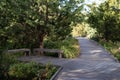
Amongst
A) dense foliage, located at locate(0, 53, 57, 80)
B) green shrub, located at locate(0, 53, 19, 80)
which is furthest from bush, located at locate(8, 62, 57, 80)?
green shrub, located at locate(0, 53, 19, 80)

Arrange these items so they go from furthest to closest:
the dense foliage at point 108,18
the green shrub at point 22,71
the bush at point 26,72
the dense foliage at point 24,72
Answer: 1. the dense foliage at point 108,18
2. the green shrub at point 22,71
3. the bush at point 26,72
4. the dense foliage at point 24,72

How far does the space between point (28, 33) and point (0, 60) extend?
6.44 meters

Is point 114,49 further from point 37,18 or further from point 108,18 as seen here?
point 108,18

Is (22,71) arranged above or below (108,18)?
below

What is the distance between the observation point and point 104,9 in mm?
33812

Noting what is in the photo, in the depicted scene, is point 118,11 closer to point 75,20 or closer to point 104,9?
point 104,9

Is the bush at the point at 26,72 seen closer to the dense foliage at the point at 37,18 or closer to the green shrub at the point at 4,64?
the green shrub at the point at 4,64

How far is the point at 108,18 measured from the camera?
32562mm

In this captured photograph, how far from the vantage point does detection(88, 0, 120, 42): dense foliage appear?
3219cm

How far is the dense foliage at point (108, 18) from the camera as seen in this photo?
32.2 metres

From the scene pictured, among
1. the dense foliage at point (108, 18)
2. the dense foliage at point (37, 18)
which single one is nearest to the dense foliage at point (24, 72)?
the dense foliage at point (37, 18)

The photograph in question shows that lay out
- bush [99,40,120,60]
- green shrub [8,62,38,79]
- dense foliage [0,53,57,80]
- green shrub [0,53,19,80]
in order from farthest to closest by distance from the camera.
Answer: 1. bush [99,40,120,60]
2. green shrub [0,53,19,80]
3. green shrub [8,62,38,79]
4. dense foliage [0,53,57,80]

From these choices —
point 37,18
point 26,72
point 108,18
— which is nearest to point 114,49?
point 37,18

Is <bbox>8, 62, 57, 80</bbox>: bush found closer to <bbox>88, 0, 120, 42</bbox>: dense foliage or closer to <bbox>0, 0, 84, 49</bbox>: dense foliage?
<bbox>0, 0, 84, 49</bbox>: dense foliage
